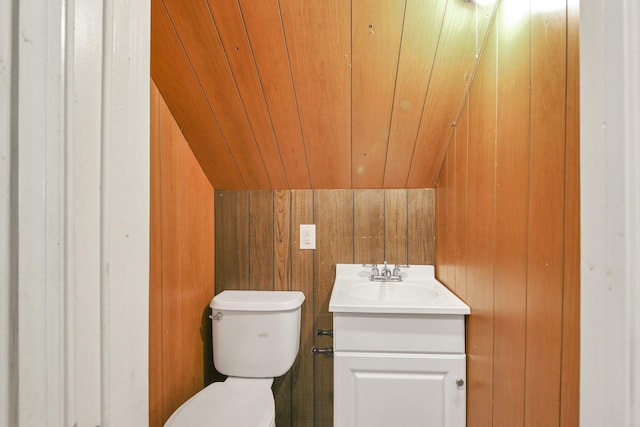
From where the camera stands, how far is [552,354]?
0.64 meters

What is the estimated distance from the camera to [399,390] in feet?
3.83

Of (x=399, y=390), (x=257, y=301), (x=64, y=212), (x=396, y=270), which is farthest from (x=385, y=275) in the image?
(x=64, y=212)

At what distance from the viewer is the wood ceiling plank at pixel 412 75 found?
36.6 inches

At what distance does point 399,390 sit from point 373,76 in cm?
110

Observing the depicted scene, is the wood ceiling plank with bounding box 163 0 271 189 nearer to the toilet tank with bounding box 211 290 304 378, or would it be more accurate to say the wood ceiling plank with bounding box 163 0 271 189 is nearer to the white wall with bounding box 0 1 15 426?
the toilet tank with bounding box 211 290 304 378

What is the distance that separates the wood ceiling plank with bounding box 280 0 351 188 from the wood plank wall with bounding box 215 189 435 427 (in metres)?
0.22

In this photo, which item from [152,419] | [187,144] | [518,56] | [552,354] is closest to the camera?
[552,354]

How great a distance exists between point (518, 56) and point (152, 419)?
61.5 inches

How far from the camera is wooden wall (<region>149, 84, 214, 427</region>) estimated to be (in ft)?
3.71

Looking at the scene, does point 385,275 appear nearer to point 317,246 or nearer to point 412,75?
point 317,246

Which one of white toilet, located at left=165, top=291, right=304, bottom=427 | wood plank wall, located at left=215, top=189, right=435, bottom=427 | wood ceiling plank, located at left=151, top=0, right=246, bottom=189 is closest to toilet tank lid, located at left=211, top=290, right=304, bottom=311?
white toilet, located at left=165, top=291, right=304, bottom=427

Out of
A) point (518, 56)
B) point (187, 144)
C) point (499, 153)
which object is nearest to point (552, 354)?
point (499, 153)

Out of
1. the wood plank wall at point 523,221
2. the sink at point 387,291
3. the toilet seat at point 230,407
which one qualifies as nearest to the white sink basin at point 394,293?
the sink at point 387,291

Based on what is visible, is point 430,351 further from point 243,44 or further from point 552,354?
point 243,44
